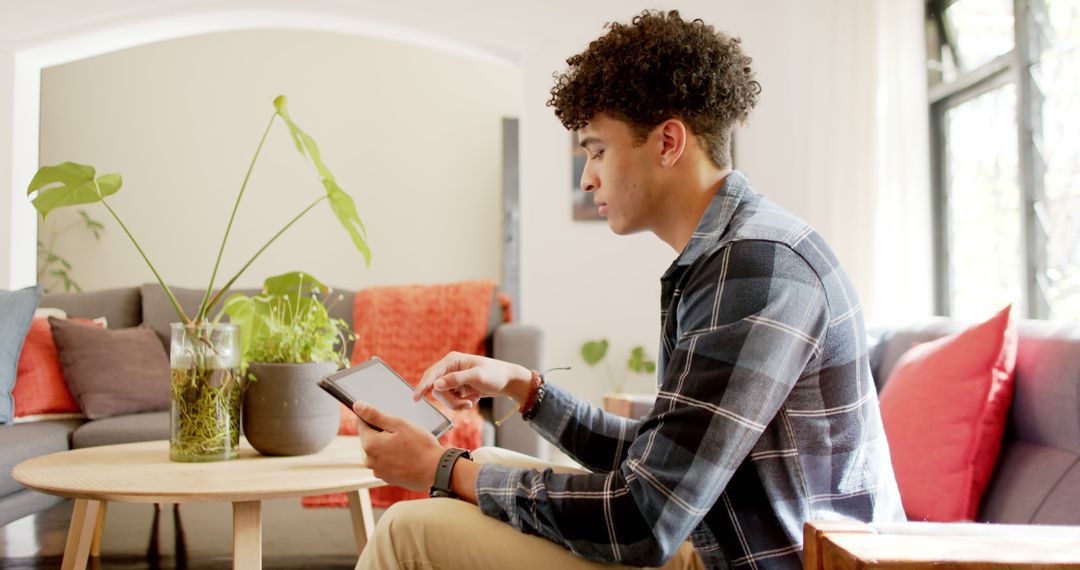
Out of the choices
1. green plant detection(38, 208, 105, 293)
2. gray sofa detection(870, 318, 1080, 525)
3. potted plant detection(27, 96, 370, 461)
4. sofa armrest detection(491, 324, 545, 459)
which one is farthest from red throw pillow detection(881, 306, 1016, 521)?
green plant detection(38, 208, 105, 293)

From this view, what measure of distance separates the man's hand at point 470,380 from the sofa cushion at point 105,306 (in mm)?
2502

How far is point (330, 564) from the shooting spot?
247 centimetres

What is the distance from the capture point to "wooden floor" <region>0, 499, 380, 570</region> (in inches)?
97.8

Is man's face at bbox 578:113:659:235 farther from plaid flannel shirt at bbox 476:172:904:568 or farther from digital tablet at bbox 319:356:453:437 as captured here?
digital tablet at bbox 319:356:453:437

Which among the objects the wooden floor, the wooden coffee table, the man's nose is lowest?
the wooden floor

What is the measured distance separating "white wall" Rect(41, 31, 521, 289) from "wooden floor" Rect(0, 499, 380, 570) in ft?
7.69

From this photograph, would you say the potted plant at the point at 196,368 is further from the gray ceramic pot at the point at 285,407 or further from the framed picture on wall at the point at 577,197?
the framed picture on wall at the point at 577,197

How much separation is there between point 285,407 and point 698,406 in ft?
3.61

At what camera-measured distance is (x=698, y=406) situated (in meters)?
0.92

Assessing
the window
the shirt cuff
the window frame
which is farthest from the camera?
the window frame

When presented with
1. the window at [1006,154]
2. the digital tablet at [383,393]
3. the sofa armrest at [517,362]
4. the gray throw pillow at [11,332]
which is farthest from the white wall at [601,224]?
the digital tablet at [383,393]

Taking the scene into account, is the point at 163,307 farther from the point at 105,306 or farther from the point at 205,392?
the point at 205,392

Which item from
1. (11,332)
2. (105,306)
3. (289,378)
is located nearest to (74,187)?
(289,378)

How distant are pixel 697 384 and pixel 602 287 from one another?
338 cm
